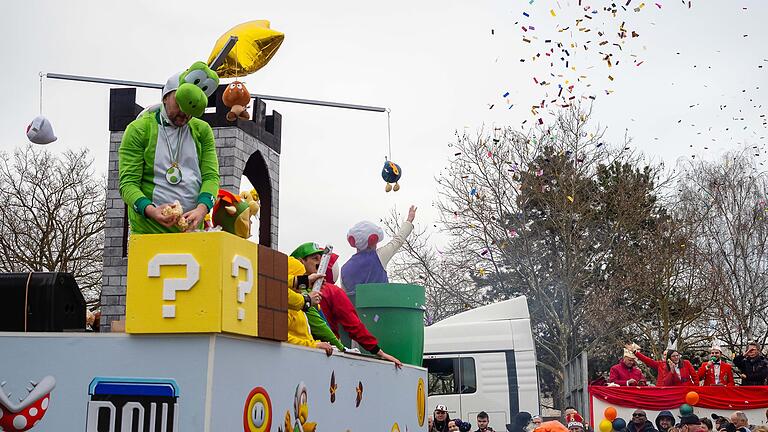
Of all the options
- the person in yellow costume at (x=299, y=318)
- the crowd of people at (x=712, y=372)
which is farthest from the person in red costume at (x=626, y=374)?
the person in yellow costume at (x=299, y=318)

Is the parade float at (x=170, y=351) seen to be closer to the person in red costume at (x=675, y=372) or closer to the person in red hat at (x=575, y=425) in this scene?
the person in red hat at (x=575, y=425)

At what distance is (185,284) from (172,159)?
1.12 meters

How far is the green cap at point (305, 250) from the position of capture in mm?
6391

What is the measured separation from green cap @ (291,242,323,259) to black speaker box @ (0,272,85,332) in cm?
172

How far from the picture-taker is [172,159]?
17.3 feet

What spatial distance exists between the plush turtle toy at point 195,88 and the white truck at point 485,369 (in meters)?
10.2

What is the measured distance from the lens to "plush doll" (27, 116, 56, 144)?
7859mm

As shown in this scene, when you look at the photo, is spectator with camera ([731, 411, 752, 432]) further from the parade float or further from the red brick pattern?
the red brick pattern

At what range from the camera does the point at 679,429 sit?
31.9 ft

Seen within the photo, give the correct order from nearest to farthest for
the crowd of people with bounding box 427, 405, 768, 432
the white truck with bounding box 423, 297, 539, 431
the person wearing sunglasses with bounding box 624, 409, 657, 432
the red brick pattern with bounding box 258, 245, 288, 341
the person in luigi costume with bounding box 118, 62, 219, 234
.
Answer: the red brick pattern with bounding box 258, 245, 288, 341, the person in luigi costume with bounding box 118, 62, 219, 234, the crowd of people with bounding box 427, 405, 768, 432, the person wearing sunglasses with bounding box 624, 409, 657, 432, the white truck with bounding box 423, 297, 539, 431

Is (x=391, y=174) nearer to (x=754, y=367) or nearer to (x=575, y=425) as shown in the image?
(x=575, y=425)

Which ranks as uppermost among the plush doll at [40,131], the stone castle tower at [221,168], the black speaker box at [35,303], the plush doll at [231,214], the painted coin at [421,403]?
the stone castle tower at [221,168]

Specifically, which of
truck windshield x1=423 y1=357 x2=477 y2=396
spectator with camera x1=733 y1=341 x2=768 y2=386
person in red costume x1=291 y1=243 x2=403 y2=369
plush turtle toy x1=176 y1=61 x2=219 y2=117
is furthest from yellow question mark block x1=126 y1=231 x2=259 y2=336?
truck windshield x1=423 y1=357 x2=477 y2=396

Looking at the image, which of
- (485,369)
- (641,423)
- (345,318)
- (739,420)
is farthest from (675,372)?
(345,318)
